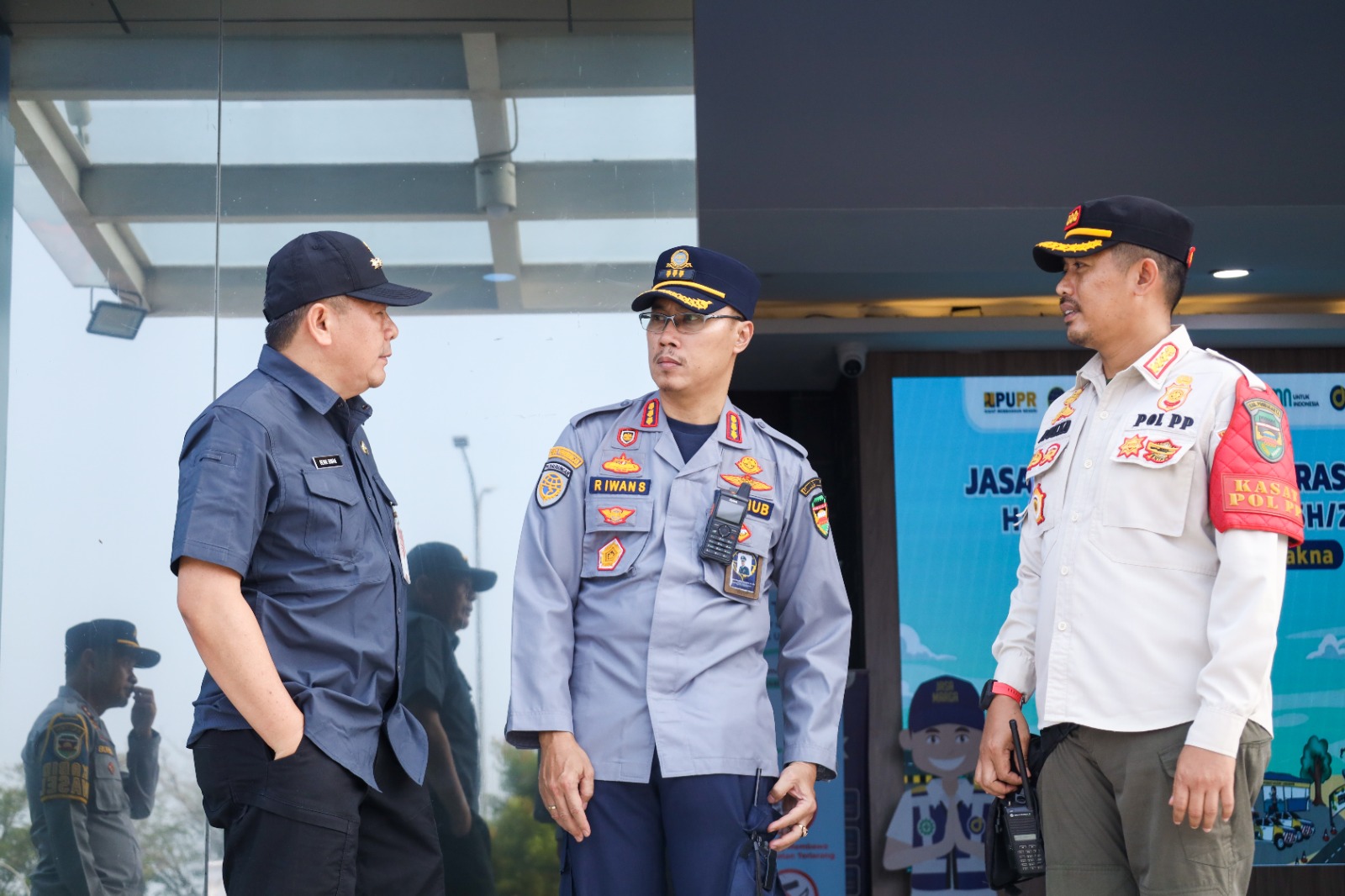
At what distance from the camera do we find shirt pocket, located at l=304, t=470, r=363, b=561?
1.95 meters

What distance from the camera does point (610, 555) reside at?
2271mm

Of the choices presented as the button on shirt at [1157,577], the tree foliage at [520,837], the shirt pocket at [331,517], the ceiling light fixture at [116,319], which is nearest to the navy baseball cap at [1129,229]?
the button on shirt at [1157,577]

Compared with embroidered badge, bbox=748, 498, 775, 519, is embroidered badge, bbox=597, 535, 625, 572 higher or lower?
lower

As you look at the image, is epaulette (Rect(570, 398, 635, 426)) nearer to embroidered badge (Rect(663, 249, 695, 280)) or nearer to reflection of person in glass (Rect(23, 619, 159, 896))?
embroidered badge (Rect(663, 249, 695, 280))

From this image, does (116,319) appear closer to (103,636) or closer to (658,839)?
(103,636)

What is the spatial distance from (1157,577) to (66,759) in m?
2.62

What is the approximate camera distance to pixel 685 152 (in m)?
3.37

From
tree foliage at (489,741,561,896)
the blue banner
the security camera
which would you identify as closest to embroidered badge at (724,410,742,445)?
tree foliage at (489,741,561,896)

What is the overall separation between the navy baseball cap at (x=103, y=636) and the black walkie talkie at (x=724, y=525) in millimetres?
1672

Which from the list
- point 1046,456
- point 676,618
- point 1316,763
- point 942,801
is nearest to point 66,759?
point 676,618

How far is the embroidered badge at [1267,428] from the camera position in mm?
1977

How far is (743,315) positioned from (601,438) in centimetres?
37

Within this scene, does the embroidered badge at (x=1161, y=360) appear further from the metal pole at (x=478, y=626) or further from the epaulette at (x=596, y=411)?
the metal pole at (x=478, y=626)

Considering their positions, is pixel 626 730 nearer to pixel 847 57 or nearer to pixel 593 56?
pixel 593 56
